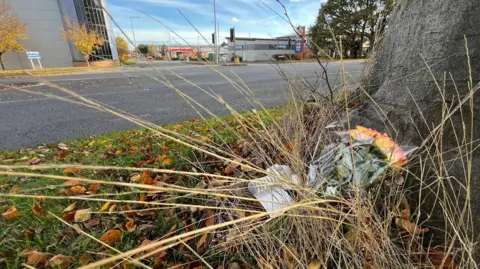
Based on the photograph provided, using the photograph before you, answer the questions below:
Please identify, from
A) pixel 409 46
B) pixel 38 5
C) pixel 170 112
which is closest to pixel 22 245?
pixel 409 46

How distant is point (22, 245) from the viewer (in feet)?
3.51

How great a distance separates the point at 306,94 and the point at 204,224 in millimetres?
1726

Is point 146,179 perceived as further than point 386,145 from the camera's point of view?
Yes

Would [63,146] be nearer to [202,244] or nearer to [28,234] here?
[28,234]

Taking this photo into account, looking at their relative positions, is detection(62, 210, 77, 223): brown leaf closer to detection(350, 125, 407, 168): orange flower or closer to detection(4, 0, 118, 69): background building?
detection(350, 125, 407, 168): orange flower

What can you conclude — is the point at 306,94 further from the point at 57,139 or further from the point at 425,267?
the point at 57,139

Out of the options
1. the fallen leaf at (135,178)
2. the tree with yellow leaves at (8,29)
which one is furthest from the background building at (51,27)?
the fallen leaf at (135,178)

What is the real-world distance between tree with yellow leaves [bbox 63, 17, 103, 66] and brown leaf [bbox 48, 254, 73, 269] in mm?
22678

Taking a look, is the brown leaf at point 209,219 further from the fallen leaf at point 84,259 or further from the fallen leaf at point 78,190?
the fallen leaf at point 78,190

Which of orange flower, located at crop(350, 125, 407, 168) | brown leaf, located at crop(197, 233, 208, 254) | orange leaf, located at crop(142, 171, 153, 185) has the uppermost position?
orange flower, located at crop(350, 125, 407, 168)

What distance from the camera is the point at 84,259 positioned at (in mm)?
997

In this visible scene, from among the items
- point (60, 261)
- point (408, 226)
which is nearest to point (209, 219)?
point (60, 261)

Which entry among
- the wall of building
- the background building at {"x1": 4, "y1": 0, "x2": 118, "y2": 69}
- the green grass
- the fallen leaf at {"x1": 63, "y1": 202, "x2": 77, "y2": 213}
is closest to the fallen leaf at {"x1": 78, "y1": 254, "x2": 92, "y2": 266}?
the green grass

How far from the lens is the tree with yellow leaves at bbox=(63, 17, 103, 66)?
19391 mm
